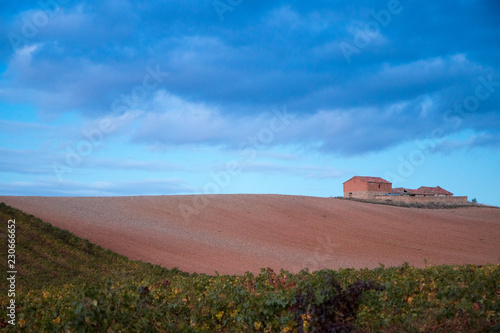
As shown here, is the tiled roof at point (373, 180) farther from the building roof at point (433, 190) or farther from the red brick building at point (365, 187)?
the building roof at point (433, 190)

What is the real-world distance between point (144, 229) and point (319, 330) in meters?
18.3

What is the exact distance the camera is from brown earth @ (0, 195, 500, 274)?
18594 millimetres

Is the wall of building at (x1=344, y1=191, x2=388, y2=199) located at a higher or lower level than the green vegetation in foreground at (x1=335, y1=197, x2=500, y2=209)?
higher

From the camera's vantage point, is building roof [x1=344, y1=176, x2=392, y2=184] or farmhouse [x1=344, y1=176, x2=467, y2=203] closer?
farmhouse [x1=344, y1=176, x2=467, y2=203]

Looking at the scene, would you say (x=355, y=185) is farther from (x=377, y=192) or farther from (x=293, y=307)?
(x=293, y=307)

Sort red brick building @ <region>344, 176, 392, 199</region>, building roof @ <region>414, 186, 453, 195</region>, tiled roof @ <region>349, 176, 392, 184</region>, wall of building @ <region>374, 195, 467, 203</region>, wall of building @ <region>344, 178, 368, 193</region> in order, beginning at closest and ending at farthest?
1. wall of building @ <region>374, 195, 467, 203</region>
2. red brick building @ <region>344, 176, 392, 199</region>
3. wall of building @ <region>344, 178, 368, 193</region>
4. tiled roof @ <region>349, 176, 392, 184</region>
5. building roof @ <region>414, 186, 453, 195</region>

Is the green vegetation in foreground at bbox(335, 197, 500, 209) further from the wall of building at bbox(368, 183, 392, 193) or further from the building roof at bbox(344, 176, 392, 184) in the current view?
the building roof at bbox(344, 176, 392, 184)

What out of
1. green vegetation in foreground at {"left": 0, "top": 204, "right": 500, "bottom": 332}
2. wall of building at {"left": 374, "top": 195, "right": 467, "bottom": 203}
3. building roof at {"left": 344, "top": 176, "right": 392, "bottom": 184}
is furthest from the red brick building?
green vegetation in foreground at {"left": 0, "top": 204, "right": 500, "bottom": 332}

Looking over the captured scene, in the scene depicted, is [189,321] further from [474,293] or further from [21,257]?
[21,257]

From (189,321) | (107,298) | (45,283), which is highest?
(107,298)

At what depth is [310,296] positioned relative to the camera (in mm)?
5598

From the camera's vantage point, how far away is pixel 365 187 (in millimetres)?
53406

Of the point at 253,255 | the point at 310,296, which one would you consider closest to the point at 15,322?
the point at 310,296

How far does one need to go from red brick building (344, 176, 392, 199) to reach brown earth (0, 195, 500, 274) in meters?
16.3
